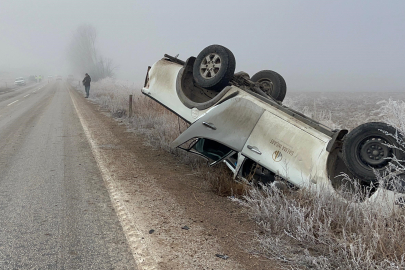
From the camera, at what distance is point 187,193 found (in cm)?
404

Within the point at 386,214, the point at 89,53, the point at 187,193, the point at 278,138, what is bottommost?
the point at 187,193

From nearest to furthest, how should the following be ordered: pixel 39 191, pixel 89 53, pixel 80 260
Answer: pixel 80 260 < pixel 39 191 < pixel 89 53

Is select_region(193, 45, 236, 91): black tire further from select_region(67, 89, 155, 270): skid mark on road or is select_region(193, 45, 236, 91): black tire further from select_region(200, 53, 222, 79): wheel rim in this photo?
select_region(67, 89, 155, 270): skid mark on road

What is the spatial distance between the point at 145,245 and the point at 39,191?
85.5 inches

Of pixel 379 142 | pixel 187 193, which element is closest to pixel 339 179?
pixel 379 142

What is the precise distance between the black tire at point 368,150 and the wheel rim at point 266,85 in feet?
9.61

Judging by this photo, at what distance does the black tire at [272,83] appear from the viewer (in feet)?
19.4

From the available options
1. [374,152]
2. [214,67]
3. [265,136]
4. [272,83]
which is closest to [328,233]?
[374,152]

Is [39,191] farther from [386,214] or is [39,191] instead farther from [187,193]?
[386,214]

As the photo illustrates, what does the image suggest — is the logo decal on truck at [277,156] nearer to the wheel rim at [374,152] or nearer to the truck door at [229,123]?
the truck door at [229,123]

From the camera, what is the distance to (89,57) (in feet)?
187

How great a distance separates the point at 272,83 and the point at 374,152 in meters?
3.20

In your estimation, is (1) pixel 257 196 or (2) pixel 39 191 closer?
(1) pixel 257 196

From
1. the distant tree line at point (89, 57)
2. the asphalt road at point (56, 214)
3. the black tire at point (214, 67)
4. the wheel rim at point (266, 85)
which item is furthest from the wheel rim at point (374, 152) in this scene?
the distant tree line at point (89, 57)
